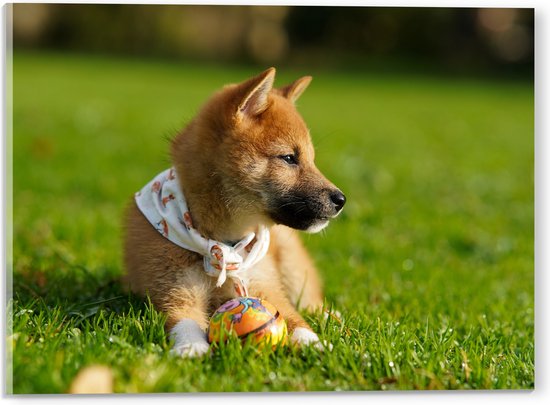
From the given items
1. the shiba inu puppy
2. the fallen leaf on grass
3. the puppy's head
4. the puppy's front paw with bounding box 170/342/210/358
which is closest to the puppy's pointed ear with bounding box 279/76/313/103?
the shiba inu puppy

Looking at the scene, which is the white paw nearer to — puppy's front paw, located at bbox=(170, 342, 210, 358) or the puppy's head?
puppy's front paw, located at bbox=(170, 342, 210, 358)

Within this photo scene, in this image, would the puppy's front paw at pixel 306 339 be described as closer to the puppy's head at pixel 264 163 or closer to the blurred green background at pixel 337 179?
the blurred green background at pixel 337 179

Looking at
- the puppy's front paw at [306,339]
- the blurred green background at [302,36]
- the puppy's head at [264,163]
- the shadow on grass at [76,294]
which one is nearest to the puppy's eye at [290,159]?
the puppy's head at [264,163]

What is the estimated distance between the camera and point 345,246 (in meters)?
5.25

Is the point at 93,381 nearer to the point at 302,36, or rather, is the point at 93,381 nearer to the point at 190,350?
the point at 190,350

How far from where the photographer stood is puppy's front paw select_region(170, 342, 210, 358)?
297cm

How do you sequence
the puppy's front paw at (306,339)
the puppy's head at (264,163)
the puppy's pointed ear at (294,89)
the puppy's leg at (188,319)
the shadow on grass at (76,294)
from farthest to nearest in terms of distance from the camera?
the puppy's pointed ear at (294,89)
the shadow on grass at (76,294)
the puppy's head at (264,163)
the puppy's front paw at (306,339)
the puppy's leg at (188,319)

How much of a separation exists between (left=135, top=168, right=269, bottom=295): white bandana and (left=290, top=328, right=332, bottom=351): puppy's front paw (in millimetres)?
359

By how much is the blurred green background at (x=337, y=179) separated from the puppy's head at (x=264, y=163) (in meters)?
0.52

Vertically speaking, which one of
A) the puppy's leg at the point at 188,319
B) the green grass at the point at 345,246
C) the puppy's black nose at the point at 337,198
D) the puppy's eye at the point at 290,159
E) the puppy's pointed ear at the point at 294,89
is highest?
the puppy's pointed ear at the point at 294,89

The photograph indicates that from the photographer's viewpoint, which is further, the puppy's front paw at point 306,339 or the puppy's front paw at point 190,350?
the puppy's front paw at point 306,339

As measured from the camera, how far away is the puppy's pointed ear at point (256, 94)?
311 cm

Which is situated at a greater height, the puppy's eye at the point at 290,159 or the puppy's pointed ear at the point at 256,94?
the puppy's pointed ear at the point at 256,94

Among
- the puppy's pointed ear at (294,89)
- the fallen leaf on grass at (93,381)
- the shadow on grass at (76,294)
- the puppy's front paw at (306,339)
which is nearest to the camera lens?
the fallen leaf on grass at (93,381)
